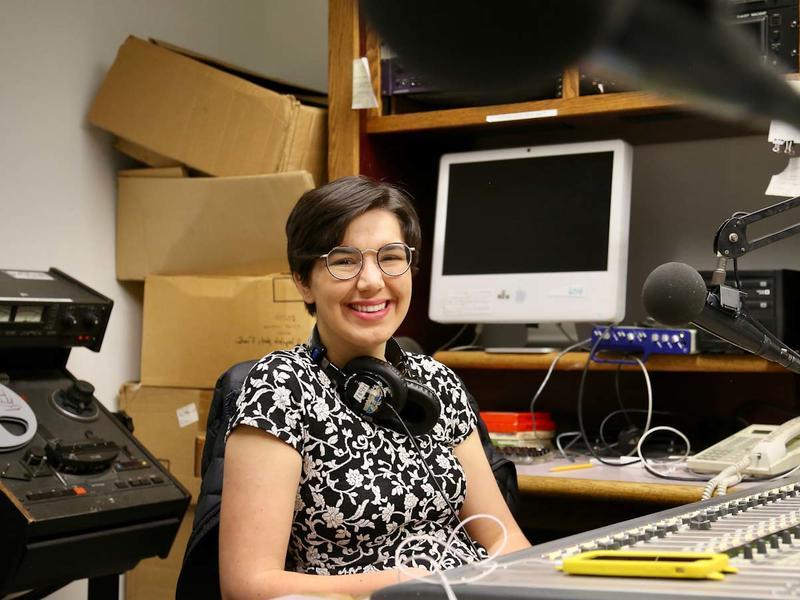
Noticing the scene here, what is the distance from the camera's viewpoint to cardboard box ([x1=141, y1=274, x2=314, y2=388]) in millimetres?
2270

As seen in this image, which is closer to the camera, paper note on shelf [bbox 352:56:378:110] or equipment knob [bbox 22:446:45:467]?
equipment knob [bbox 22:446:45:467]

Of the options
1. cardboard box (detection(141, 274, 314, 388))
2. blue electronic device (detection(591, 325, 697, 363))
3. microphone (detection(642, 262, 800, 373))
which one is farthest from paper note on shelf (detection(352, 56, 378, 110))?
microphone (detection(642, 262, 800, 373))

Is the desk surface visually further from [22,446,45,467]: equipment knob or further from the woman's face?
[22,446,45,467]: equipment knob

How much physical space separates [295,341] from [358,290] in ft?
2.65

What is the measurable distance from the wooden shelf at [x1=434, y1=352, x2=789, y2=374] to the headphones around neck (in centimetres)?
79

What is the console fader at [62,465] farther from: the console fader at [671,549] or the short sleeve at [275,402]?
the console fader at [671,549]

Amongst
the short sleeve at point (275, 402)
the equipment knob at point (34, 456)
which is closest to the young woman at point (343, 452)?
the short sleeve at point (275, 402)

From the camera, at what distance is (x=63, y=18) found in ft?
7.97

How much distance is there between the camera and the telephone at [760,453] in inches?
66.2

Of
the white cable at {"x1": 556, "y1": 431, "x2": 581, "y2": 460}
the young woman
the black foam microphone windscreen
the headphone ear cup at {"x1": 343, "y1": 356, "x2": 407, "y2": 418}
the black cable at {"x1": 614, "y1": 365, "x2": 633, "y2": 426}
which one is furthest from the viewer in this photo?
the black cable at {"x1": 614, "y1": 365, "x2": 633, "y2": 426}

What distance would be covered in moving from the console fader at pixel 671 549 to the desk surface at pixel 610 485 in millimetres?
696

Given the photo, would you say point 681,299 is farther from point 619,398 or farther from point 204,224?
point 204,224

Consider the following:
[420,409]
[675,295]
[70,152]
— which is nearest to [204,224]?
[70,152]

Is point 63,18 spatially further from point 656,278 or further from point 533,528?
point 656,278
